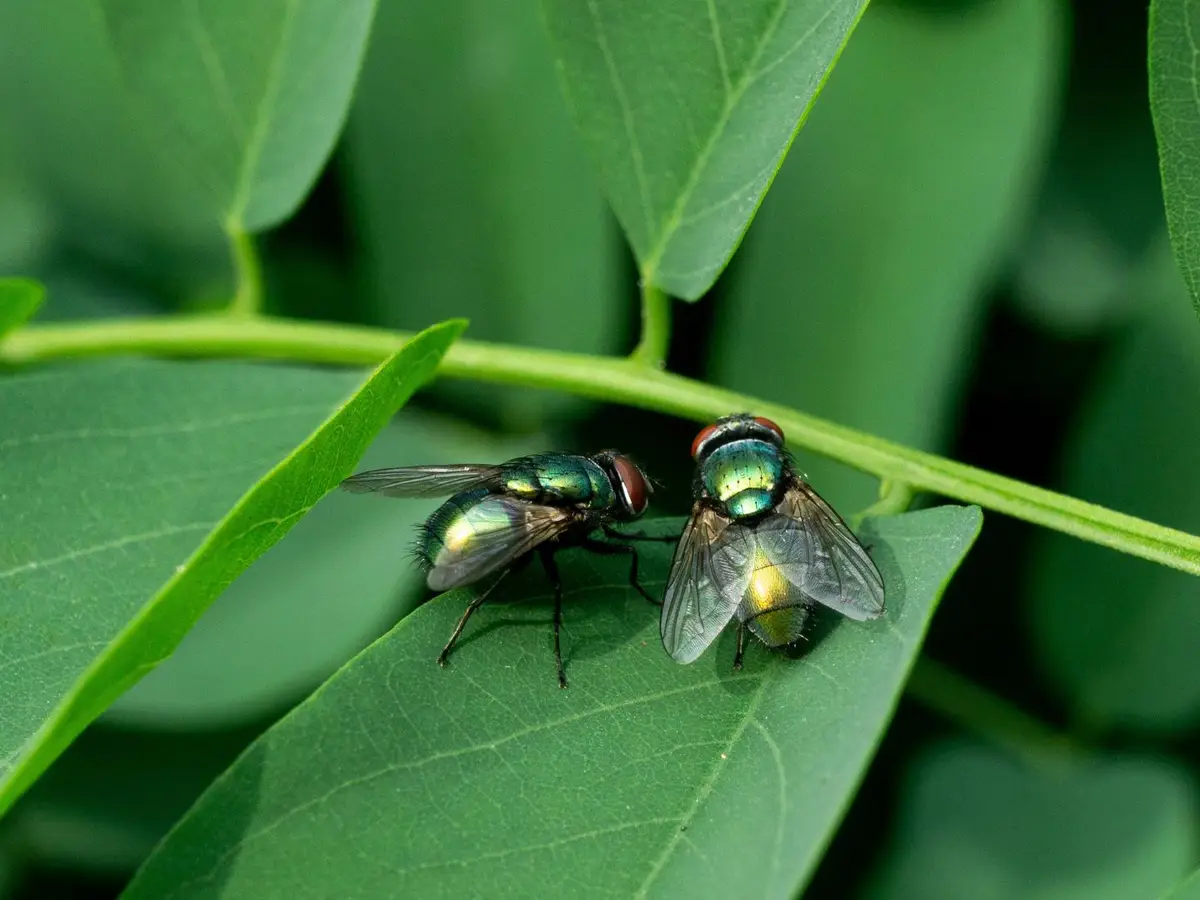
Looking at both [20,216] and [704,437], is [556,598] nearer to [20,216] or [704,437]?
[704,437]

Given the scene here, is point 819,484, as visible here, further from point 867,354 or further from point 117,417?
point 117,417

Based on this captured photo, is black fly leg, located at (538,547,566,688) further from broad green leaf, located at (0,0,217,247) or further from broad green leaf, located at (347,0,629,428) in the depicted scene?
broad green leaf, located at (0,0,217,247)

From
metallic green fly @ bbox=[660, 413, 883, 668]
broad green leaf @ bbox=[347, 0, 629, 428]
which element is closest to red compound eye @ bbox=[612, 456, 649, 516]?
metallic green fly @ bbox=[660, 413, 883, 668]

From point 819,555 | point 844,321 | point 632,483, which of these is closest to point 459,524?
point 632,483

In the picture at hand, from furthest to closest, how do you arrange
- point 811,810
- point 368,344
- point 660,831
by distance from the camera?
point 368,344 → point 660,831 → point 811,810

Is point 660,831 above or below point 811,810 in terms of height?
below

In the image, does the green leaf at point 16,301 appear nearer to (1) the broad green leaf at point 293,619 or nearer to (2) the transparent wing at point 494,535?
(1) the broad green leaf at point 293,619

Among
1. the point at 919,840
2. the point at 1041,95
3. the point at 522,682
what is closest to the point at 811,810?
the point at 522,682
